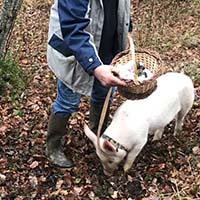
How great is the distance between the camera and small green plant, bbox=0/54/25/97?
596cm

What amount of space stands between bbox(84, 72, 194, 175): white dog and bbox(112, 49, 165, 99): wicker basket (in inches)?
13.7

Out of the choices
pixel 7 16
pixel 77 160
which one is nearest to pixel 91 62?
pixel 77 160

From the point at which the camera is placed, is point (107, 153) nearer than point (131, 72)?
No

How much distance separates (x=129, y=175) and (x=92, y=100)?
79cm

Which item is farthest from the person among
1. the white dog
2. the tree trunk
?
the tree trunk

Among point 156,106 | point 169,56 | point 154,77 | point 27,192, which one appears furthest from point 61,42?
point 169,56

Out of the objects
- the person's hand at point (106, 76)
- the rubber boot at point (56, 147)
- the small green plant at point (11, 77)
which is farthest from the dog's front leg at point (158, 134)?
the small green plant at point (11, 77)

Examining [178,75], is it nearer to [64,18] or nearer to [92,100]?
[92,100]

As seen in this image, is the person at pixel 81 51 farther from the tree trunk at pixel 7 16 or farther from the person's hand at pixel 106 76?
the tree trunk at pixel 7 16

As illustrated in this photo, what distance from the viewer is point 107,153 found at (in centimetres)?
422

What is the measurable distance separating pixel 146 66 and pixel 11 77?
95.1 inches

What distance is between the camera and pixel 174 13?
921 cm

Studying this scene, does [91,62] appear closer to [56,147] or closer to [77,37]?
[77,37]

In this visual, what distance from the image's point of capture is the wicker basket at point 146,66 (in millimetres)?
3783
